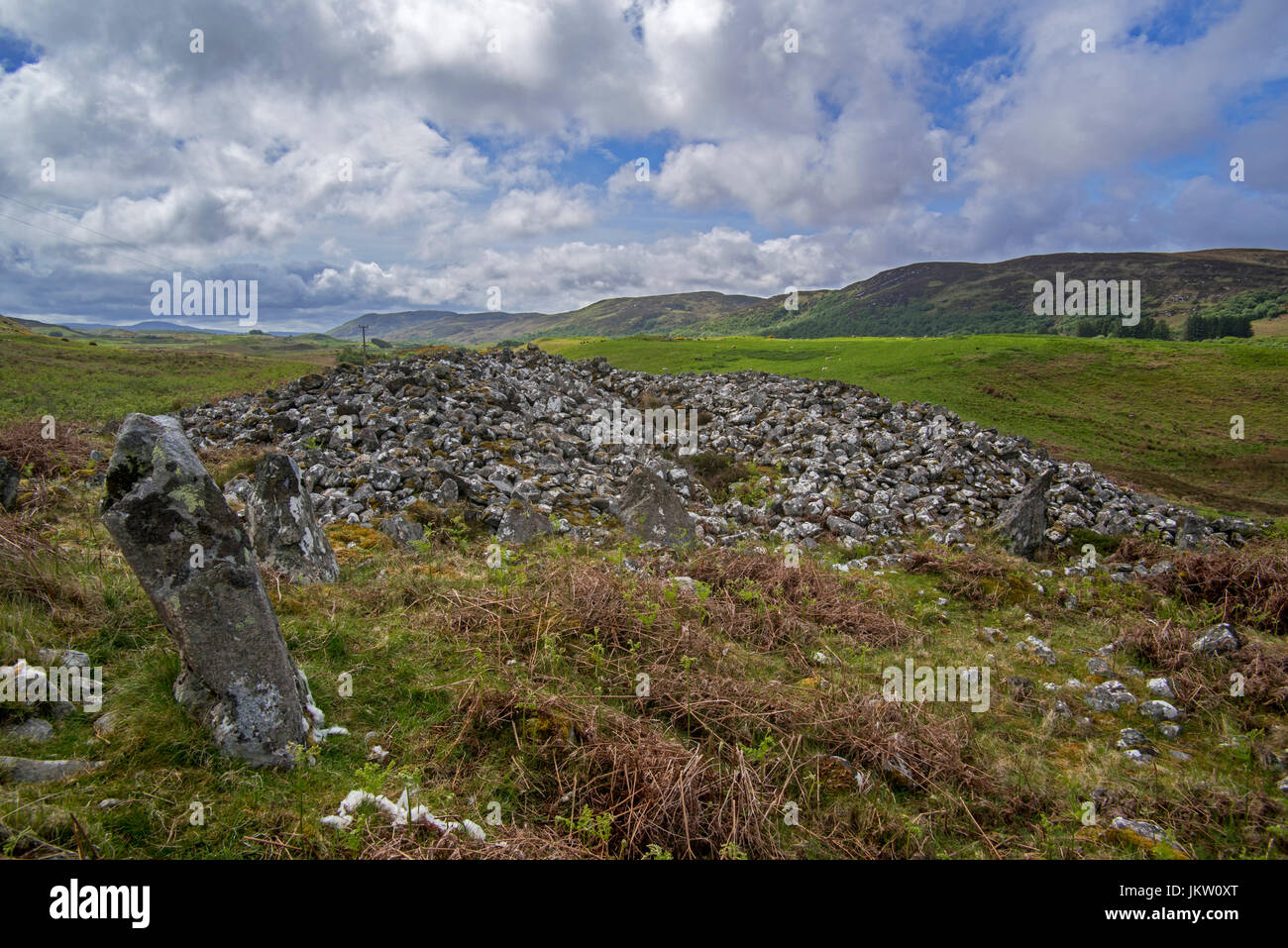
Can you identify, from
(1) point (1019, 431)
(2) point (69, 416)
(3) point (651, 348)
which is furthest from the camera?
(3) point (651, 348)

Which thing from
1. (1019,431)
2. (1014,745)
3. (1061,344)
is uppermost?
(1061,344)

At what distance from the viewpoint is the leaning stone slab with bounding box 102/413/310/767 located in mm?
3955

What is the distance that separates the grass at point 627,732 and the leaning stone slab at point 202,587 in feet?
0.73

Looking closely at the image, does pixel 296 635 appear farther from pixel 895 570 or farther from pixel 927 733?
pixel 895 570

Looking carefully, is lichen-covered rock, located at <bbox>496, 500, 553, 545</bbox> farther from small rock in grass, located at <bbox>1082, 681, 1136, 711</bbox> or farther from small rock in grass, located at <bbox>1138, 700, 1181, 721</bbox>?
small rock in grass, located at <bbox>1138, 700, 1181, 721</bbox>

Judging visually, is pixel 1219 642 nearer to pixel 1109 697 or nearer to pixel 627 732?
pixel 1109 697

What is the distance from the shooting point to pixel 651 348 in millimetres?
44094

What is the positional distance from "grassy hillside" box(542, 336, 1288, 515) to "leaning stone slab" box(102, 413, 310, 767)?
2301 centimetres

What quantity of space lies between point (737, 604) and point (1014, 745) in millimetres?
3573

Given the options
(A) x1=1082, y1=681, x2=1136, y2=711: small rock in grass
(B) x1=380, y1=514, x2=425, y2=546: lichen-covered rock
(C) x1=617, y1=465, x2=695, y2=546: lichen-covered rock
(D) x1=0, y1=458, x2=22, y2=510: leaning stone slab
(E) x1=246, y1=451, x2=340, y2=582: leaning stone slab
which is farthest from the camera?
(C) x1=617, y1=465, x2=695, y2=546: lichen-covered rock

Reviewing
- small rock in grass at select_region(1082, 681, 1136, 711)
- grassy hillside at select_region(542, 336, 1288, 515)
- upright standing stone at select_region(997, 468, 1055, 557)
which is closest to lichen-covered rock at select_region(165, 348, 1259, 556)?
upright standing stone at select_region(997, 468, 1055, 557)

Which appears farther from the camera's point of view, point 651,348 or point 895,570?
point 651,348
